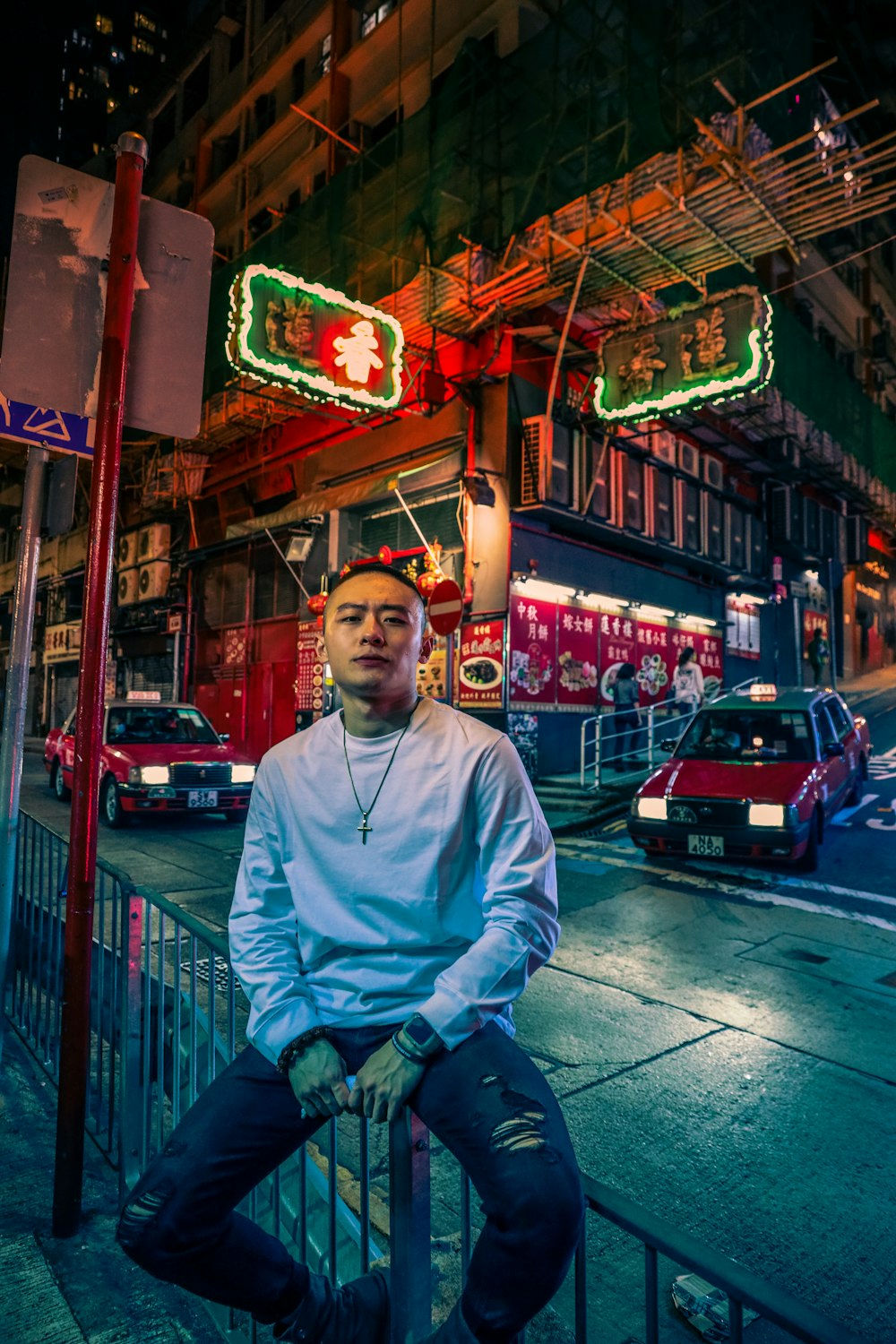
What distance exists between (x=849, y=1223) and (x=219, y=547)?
2037cm

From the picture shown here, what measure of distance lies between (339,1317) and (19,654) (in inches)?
113

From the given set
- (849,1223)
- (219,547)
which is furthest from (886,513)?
(849,1223)

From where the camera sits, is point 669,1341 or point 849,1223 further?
point 849,1223

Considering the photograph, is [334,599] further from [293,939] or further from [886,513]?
[886,513]

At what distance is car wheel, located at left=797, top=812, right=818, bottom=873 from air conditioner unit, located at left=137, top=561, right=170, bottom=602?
2015cm

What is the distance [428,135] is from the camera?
14.5 m

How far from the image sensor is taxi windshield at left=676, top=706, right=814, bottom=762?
30.2 ft

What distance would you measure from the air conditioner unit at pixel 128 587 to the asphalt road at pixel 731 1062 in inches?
719

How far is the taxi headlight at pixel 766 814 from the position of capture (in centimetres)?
797

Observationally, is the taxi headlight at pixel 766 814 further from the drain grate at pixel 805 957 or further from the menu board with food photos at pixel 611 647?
the menu board with food photos at pixel 611 647

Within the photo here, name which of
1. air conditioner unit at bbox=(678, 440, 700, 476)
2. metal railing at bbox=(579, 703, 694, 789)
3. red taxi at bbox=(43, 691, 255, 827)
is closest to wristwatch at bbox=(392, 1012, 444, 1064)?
red taxi at bbox=(43, 691, 255, 827)

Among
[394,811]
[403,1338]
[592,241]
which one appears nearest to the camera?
[403,1338]

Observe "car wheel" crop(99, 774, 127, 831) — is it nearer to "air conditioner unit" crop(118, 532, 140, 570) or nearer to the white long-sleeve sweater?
the white long-sleeve sweater

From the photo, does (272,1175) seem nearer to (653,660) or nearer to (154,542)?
(653,660)
